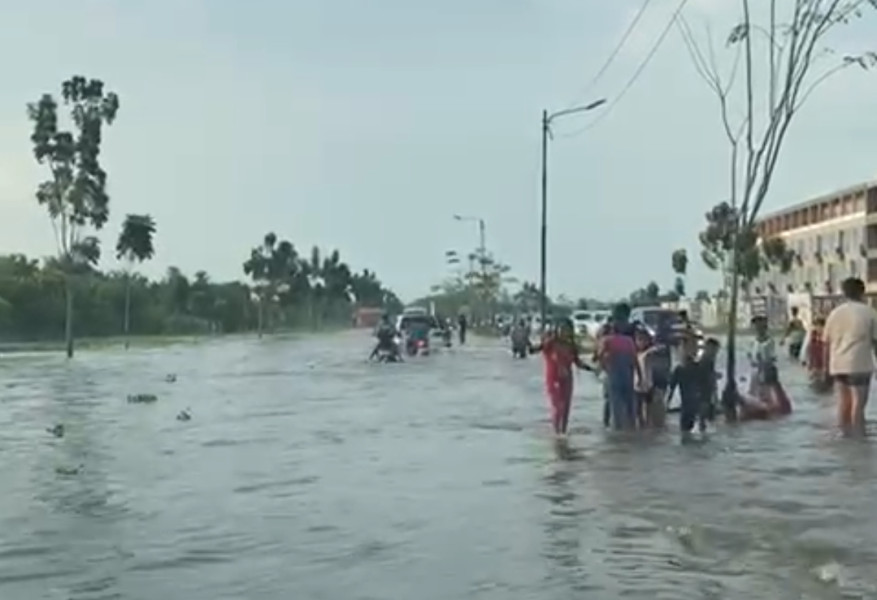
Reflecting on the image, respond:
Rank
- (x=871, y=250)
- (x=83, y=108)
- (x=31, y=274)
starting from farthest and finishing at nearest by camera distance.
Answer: (x=871, y=250) < (x=31, y=274) < (x=83, y=108)

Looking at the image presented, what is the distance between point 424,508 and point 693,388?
7685mm

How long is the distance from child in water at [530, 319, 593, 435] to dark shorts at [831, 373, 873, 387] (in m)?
3.44

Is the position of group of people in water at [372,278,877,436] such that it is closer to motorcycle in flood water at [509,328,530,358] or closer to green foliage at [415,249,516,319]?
Result: motorcycle in flood water at [509,328,530,358]

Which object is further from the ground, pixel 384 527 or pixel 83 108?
pixel 83 108

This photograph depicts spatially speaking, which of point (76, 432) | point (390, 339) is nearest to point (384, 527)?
point (76, 432)

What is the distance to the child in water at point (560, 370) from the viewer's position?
2142 cm

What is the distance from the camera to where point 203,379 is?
41000 millimetres

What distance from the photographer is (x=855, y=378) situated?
1919cm

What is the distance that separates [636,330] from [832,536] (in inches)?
435

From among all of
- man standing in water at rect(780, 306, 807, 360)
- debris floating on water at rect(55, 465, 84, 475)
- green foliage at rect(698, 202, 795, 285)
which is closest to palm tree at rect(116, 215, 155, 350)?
green foliage at rect(698, 202, 795, 285)

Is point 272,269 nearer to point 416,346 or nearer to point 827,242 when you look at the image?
point 827,242

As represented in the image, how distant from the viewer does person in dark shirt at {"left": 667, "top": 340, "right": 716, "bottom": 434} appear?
21.0 m

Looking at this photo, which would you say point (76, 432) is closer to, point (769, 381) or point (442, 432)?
point (442, 432)

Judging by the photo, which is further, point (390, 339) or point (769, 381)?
point (390, 339)
